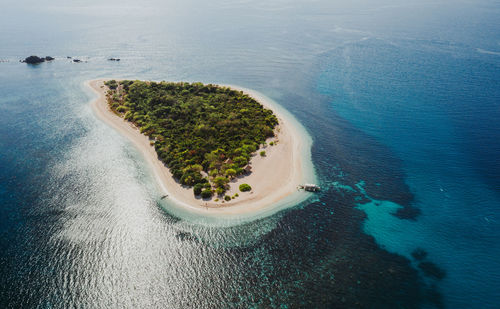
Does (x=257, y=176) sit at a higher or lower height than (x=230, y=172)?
lower

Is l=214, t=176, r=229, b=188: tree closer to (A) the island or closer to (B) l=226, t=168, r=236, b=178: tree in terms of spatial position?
(B) l=226, t=168, r=236, b=178: tree

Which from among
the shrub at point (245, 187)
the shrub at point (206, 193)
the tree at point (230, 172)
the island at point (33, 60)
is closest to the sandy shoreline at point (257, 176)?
the shrub at point (245, 187)

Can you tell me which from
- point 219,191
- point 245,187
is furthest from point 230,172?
point 219,191

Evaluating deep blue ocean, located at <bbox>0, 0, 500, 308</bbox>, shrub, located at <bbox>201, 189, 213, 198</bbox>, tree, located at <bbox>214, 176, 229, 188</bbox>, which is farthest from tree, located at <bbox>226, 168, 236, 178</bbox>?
deep blue ocean, located at <bbox>0, 0, 500, 308</bbox>

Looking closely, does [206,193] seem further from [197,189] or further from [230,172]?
[230,172]

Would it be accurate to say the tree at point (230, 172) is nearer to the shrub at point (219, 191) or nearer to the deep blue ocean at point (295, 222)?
the shrub at point (219, 191)

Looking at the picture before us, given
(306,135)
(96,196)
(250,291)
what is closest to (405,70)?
(306,135)
